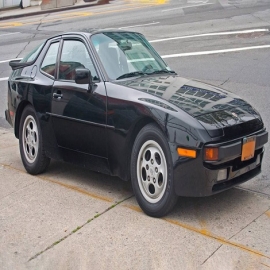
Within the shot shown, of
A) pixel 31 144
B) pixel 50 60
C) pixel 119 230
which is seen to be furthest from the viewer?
pixel 31 144

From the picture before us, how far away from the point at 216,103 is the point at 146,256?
163 centimetres

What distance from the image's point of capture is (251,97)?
9.69 meters

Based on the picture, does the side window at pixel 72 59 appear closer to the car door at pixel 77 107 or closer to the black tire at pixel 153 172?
the car door at pixel 77 107

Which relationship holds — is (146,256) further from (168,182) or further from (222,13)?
(222,13)

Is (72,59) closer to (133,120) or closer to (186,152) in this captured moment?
(133,120)

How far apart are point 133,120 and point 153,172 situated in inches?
20.6

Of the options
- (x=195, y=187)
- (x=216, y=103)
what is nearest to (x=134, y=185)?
(x=195, y=187)

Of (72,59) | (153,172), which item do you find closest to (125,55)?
(72,59)

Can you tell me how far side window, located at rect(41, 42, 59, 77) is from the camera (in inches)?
259

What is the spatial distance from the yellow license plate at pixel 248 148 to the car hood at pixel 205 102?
0.30 ft

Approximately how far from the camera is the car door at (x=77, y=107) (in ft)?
18.6

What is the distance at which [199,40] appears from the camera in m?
16.1

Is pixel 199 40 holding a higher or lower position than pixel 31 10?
higher


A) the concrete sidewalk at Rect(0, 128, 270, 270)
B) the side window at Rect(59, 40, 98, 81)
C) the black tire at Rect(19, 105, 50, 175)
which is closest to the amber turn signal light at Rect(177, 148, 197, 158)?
the concrete sidewalk at Rect(0, 128, 270, 270)
